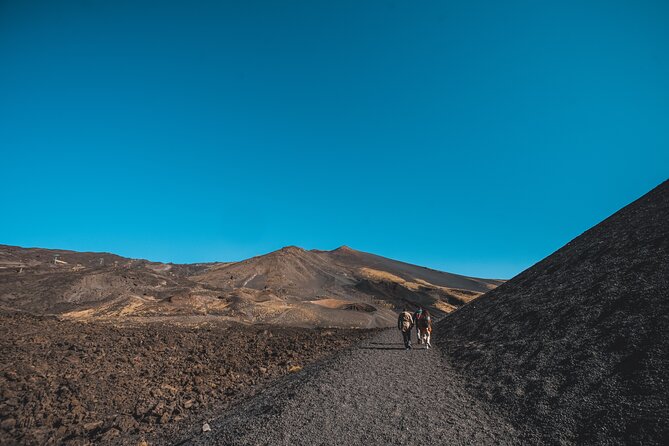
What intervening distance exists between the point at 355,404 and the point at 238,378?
27.5ft

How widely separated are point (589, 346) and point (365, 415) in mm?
8275

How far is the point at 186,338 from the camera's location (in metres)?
24.6

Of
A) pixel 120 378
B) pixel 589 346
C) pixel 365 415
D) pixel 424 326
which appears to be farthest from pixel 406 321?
pixel 120 378

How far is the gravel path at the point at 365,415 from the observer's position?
7152mm

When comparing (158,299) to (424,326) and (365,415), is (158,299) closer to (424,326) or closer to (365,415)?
(424,326)

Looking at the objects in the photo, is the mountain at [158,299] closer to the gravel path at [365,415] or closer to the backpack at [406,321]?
the backpack at [406,321]

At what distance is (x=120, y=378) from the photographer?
576 inches

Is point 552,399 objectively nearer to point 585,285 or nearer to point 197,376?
point 585,285

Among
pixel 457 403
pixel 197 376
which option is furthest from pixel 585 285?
pixel 197 376

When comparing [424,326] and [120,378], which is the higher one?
[424,326]

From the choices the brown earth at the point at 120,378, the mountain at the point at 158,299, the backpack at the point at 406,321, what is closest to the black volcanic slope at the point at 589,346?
the backpack at the point at 406,321

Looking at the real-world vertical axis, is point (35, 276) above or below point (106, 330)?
above

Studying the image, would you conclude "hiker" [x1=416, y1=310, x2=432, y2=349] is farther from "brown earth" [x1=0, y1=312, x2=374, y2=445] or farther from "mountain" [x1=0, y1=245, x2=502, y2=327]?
"mountain" [x1=0, y1=245, x2=502, y2=327]

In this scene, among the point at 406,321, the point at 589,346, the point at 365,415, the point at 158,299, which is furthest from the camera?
the point at 158,299
